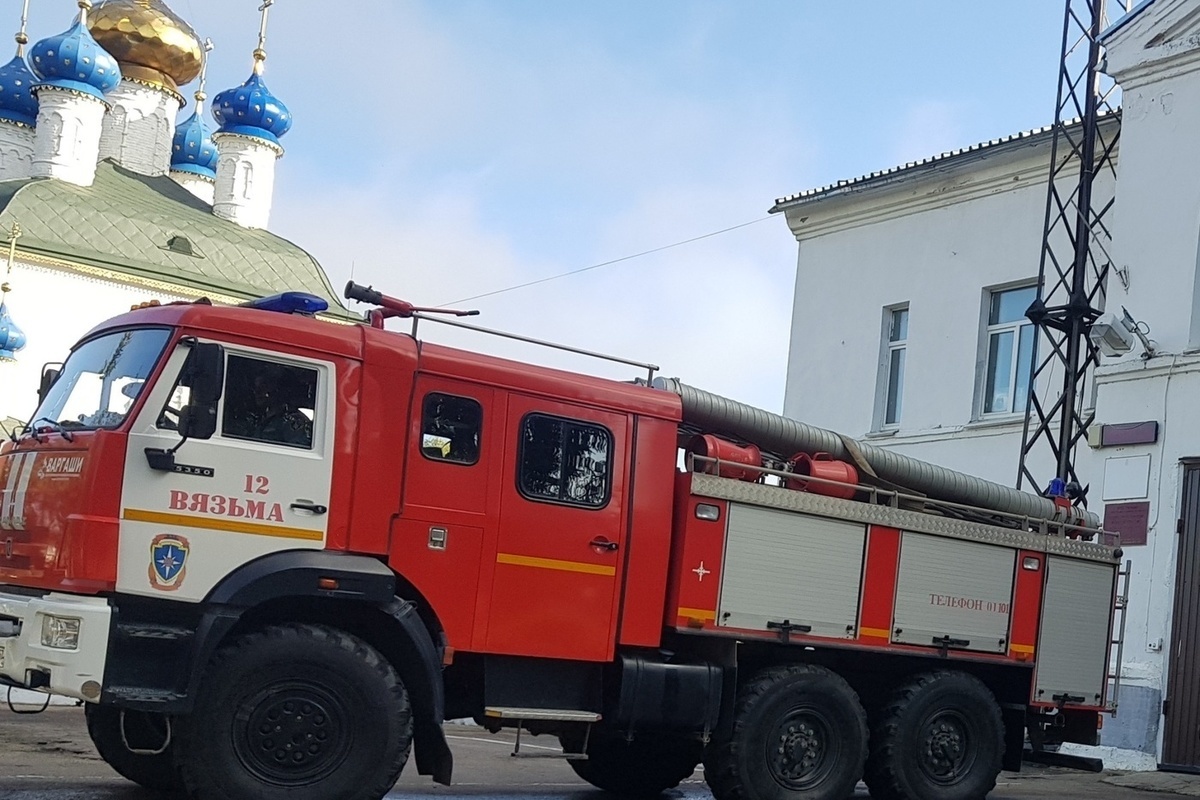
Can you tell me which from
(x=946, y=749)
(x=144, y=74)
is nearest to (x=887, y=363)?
(x=946, y=749)

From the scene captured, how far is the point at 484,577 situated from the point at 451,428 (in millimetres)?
911

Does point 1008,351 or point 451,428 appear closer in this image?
point 451,428

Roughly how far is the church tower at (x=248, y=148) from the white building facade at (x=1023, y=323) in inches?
1192

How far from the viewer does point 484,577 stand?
8.81m

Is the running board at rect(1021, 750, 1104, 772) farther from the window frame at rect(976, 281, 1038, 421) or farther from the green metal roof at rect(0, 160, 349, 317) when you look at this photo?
the green metal roof at rect(0, 160, 349, 317)

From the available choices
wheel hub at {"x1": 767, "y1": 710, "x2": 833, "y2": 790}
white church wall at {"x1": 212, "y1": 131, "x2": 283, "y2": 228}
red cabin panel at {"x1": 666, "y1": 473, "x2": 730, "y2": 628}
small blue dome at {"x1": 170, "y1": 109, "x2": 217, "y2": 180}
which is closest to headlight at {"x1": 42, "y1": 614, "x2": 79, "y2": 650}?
red cabin panel at {"x1": 666, "y1": 473, "x2": 730, "y2": 628}

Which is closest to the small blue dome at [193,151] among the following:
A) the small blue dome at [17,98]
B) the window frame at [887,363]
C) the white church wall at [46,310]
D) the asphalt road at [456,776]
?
the small blue dome at [17,98]

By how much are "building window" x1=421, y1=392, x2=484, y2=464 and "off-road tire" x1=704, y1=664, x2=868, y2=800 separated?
262 centimetres

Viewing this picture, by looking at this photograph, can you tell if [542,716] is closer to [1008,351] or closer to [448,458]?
[448,458]

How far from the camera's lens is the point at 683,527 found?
955 cm

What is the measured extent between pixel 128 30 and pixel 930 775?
4366cm

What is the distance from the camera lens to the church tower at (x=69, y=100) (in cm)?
4394

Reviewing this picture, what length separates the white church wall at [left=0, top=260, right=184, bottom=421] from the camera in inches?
1656

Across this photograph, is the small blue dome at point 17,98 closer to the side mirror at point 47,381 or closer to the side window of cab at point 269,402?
the side mirror at point 47,381
